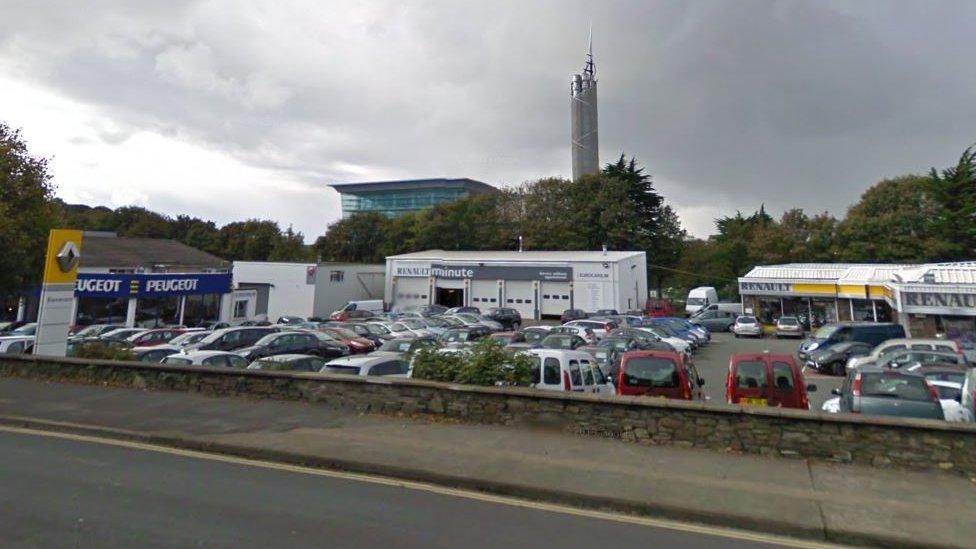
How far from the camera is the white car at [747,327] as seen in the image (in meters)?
36.2

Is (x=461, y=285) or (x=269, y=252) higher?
(x=269, y=252)

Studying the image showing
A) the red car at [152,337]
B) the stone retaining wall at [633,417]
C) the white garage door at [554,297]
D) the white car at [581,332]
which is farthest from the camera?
the white garage door at [554,297]

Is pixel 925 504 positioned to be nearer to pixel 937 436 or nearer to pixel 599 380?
pixel 937 436

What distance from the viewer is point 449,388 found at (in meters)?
9.80

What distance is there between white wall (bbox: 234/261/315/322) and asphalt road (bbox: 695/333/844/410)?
31.5m

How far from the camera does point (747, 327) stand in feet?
119

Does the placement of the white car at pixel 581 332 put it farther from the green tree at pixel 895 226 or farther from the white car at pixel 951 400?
the green tree at pixel 895 226

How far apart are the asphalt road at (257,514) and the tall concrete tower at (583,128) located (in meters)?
109

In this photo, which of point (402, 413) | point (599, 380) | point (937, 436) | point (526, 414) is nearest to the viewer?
point (937, 436)

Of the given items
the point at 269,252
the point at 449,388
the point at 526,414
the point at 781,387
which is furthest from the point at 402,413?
the point at 269,252

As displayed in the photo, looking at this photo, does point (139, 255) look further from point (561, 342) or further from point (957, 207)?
point (957, 207)

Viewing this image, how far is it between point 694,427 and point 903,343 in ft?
54.5

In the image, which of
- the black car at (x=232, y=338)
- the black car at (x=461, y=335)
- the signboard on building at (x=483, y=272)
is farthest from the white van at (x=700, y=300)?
the black car at (x=232, y=338)

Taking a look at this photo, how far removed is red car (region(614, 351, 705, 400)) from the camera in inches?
418
